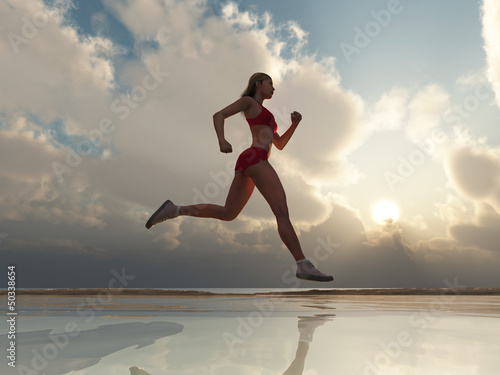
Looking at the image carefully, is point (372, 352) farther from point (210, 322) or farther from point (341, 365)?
point (210, 322)

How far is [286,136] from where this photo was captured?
4.44m

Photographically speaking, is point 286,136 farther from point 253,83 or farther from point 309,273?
point 309,273

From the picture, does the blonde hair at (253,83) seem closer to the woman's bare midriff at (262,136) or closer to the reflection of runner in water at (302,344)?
the woman's bare midriff at (262,136)

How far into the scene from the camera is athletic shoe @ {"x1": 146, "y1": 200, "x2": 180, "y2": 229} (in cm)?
427

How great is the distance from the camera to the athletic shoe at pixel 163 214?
4.27 m

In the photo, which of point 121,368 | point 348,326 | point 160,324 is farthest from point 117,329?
point 348,326

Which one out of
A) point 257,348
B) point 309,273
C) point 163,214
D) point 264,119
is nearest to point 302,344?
point 257,348

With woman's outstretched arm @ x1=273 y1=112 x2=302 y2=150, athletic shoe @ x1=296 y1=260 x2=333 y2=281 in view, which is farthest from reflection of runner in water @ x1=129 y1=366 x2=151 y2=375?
woman's outstretched arm @ x1=273 y1=112 x2=302 y2=150

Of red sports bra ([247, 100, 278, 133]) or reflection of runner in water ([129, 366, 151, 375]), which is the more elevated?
red sports bra ([247, 100, 278, 133])

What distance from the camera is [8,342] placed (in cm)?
352

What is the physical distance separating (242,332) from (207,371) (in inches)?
62.3

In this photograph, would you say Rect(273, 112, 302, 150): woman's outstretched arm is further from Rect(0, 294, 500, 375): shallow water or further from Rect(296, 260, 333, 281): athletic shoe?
Rect(0, 294, 500, 375): shallow water

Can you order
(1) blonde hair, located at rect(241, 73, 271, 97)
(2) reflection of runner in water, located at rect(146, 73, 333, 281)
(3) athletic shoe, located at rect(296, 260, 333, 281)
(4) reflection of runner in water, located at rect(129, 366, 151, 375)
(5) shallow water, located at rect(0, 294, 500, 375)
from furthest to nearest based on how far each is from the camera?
1. (1) blonde hair, located at rect(241, 73, 271, 97)
2. (2) reflection of runner in water, located at rect(146, 73, 333, 281)
3. (3) athletic shoe, located at rect(296, 260, 333, 281)
4. (5) shallow water, located at rect(0, 294, 500, 375)
5. (4) reflection of runner in water, located at rect(129, 366, 151, 375)

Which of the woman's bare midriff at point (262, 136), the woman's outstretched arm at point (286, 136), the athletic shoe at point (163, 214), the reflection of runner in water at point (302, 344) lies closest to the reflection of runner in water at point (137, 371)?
the reflection of runner in water at point (302, 344)
